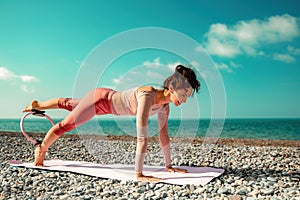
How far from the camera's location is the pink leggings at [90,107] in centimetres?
527

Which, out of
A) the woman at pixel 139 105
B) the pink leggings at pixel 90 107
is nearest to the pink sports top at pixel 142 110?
the woman at pixel 139 105

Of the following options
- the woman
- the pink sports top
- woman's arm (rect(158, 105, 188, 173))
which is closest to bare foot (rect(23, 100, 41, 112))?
the woman

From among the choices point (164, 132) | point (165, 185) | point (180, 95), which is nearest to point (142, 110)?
point (180, 95)

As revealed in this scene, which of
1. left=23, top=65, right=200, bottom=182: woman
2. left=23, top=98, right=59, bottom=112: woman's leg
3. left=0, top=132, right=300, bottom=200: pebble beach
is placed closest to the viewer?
left=0, top=132, right=300, bottom=200: pebble beach

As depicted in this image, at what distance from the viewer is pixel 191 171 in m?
5.32

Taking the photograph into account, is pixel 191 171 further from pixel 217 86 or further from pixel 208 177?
pixel 217 86

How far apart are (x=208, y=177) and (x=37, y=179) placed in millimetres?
2580

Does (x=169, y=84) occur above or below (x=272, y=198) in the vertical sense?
above

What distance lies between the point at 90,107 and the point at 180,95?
159cm

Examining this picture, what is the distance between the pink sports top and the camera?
14.9ft

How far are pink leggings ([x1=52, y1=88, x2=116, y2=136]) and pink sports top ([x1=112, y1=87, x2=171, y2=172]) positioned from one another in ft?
0.46

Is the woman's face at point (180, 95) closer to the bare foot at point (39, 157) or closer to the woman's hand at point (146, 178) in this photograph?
the woman's hand at point (146, 178)

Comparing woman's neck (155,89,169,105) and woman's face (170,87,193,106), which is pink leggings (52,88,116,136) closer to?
woman's neck (155,89,169,105)

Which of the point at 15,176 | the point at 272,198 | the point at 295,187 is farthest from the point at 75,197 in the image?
the point at 295,187
